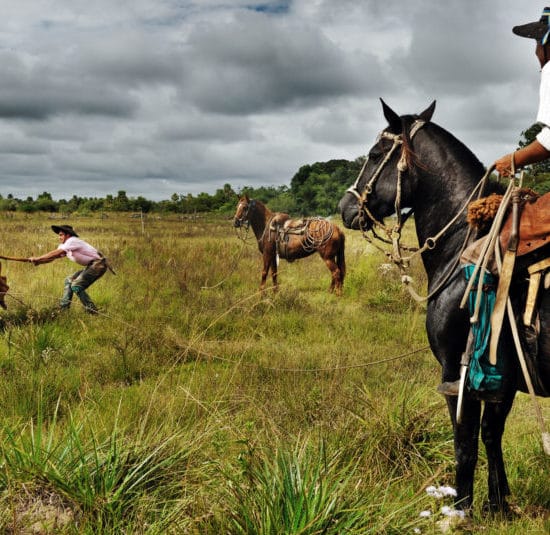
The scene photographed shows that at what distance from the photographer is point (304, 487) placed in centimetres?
229

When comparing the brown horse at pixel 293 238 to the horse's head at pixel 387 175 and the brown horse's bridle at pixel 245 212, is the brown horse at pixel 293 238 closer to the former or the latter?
the brown horse's bridle at pixel 245 212

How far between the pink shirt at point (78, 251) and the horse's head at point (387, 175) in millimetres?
6160

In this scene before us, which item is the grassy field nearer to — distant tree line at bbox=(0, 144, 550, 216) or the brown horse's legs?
the brown horse's legs

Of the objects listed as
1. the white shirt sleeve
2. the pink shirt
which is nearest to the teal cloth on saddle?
the white shirt sleeve

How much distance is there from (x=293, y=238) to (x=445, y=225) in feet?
28.6

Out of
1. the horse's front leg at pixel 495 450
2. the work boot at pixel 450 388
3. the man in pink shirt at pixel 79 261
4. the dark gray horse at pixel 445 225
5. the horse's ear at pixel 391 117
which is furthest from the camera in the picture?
the man in pink shirt at pixel 79 261

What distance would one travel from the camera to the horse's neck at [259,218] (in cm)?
1234

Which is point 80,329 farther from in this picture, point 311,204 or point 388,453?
point 311,204

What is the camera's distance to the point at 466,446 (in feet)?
9.71

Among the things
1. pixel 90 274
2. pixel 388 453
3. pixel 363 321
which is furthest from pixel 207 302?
pixel 388 453

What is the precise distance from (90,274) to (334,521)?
730 cm

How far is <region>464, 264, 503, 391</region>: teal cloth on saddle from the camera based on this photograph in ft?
8.82

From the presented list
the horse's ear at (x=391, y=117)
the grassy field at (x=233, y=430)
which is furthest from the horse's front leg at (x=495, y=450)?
the horse's ear at (x=391, y=117)

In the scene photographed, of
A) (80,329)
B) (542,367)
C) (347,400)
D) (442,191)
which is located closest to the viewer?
(542,367)
